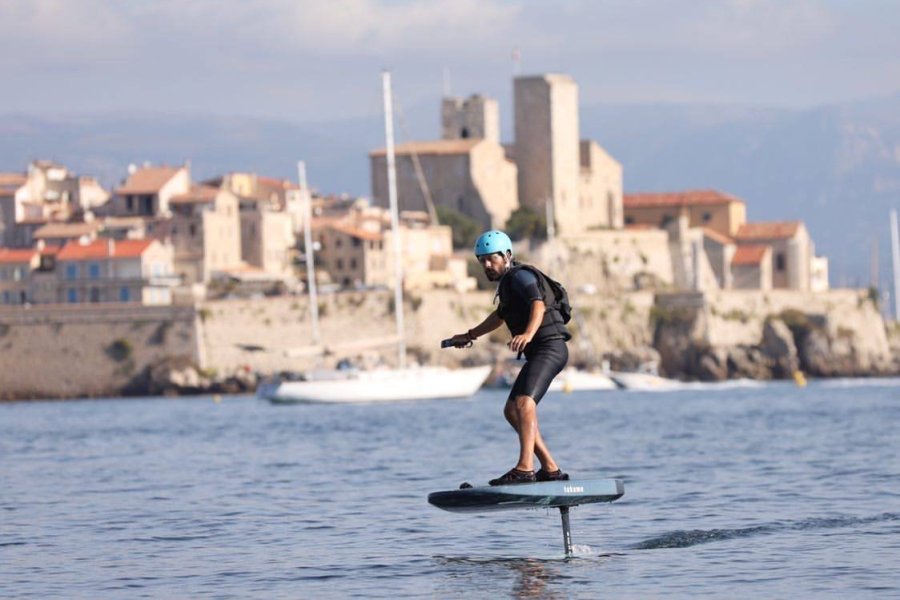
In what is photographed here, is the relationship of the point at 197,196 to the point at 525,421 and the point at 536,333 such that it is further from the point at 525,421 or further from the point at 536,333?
the point at 525,421

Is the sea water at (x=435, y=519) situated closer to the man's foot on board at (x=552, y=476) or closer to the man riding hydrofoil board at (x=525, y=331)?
the man's foot on board at (x=552, y=476)

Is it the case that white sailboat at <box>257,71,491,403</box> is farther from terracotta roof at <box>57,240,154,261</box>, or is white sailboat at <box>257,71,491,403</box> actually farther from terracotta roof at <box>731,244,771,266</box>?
terracotta roof at <box>731,244,771,266</box>

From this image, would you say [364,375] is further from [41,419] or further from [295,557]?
[295,557]

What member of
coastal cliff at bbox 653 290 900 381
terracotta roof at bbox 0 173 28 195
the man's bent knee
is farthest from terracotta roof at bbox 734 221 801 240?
the man's bent knee

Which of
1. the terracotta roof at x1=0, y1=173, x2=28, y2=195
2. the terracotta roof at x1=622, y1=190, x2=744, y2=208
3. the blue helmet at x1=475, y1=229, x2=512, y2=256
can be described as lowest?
the blue helmet at x1=475, y1=229, x2=512, y2=256

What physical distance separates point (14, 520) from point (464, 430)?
2250 centimetres

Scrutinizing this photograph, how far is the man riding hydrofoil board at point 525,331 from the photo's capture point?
1569cm

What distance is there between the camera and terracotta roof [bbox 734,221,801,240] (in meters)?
115

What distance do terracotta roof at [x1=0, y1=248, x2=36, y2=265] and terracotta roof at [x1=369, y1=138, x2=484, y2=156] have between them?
72.8 ft

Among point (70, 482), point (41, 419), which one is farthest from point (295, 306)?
point (70, 482)

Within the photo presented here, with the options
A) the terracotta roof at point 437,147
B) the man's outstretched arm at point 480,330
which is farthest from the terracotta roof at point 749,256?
the man's outstretched arm at point 480,330

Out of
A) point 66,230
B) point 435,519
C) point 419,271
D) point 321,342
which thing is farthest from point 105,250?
point 435,519

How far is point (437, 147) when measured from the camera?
109500 millimetres

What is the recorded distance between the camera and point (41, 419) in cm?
6003
